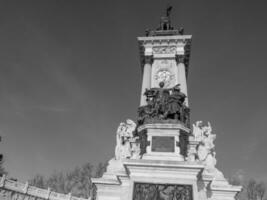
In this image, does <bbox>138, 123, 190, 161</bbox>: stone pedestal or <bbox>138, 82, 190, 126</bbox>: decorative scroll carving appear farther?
<bbox>138, 82, 190, 126</bbox>: decorative scroll carving

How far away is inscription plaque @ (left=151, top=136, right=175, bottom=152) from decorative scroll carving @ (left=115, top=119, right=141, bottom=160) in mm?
1887

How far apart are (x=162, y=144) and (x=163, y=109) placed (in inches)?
81.4

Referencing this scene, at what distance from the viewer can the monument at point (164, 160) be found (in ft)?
33.0

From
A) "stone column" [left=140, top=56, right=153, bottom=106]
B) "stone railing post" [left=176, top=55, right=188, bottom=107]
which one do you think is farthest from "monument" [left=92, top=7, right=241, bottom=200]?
"stone column" [left=140, top=56, right=153, bottom=106]

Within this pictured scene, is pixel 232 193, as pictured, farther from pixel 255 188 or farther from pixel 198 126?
pixel 255 188

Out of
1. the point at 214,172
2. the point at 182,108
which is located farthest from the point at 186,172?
the point at 182,108

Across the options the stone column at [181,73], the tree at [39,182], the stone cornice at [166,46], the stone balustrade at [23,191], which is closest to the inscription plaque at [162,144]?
the stone column at [181,73]

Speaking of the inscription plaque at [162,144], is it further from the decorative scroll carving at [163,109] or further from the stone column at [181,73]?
the stone column at [181,73]

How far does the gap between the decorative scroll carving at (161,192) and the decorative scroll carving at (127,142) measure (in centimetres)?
335

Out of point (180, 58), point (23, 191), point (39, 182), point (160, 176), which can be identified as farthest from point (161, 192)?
A: point (39, 182)

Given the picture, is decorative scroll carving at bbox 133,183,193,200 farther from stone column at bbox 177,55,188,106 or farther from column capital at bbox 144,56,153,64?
column capital at bbox 144,56,153,64

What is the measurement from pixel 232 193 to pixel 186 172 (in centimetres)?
329

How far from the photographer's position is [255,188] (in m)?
39.7

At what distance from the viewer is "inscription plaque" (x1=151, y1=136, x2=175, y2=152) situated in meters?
11.8
